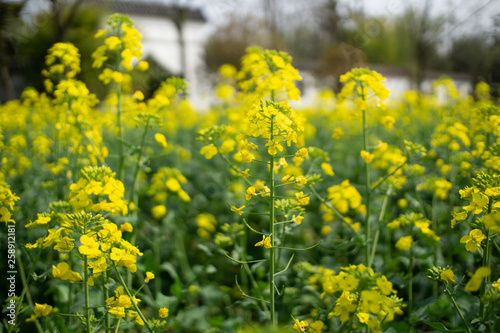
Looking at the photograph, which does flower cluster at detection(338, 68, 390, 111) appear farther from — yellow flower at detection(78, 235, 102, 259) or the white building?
the white building

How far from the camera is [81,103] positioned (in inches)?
87.1

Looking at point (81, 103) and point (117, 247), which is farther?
point (81, 103)

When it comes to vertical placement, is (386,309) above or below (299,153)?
below

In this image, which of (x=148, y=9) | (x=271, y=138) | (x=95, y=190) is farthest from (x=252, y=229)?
(x=148, y=9)

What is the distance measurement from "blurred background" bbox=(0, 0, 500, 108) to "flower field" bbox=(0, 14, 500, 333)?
1306 millimetres

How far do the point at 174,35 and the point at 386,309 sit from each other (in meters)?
28.6

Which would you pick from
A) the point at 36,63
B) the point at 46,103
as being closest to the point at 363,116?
the point at 46,103

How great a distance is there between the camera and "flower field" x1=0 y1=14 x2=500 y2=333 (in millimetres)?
1254

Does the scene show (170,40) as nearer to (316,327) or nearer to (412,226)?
(412,226)

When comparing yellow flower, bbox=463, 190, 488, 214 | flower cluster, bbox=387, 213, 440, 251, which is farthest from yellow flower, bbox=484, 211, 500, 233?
flower cluster, bbox=387, 213, 440, 251

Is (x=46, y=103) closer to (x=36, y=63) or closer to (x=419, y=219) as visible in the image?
(x=419, y=219)

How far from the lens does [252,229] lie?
4.08 feet

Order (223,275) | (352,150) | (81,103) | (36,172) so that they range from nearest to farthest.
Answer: (81,103) < (223,275) < (36,172) < (352,150)

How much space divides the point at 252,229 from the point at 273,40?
18.8m
